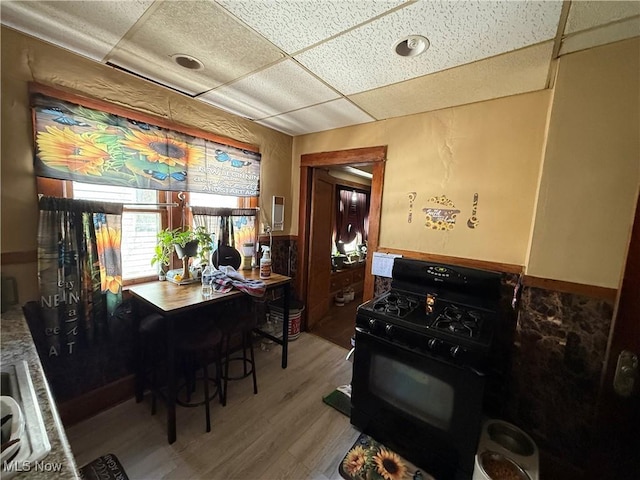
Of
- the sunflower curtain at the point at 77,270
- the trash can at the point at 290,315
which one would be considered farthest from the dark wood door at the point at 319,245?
the sunflower curtain at the point at 77,270

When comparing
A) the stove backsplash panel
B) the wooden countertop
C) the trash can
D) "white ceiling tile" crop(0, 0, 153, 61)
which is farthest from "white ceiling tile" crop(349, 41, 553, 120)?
the trash can

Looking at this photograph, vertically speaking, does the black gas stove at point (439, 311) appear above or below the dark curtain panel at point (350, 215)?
below

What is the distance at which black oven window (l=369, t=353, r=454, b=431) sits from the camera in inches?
56.6

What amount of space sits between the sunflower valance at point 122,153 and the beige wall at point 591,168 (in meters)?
2.39

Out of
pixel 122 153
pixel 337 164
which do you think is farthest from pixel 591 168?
pixel 122 153

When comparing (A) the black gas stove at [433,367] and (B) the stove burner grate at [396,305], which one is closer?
(A) the black gas stove at [433,367]

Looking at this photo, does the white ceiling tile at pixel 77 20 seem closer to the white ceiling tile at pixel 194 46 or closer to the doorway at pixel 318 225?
the white ceiling tile at pixel 194 46

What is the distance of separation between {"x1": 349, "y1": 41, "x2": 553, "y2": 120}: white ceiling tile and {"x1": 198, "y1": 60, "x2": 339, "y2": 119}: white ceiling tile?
33cm

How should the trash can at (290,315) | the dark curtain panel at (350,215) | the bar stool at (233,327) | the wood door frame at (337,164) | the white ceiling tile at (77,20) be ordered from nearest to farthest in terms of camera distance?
the white ceiling tile at (77,20) → the bar stool at (233,327) → the wood door frame at (337,164) → the trash can at (290,315) → the dark curtain panel at (350,215)

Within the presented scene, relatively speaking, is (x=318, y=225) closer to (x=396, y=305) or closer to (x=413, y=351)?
(x=396, y=305)

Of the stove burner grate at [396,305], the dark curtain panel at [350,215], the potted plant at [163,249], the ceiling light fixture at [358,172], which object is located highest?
the ceiling light fixture at [358,172]

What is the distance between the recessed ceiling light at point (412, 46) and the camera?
125 cm

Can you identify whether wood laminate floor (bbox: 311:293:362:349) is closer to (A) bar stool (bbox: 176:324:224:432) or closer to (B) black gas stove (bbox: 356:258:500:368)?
(B) black gas stove (bbox: 356:258:500:368)

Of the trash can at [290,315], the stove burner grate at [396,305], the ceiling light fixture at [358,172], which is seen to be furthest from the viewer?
the ceiling light fixture at [358,172]
